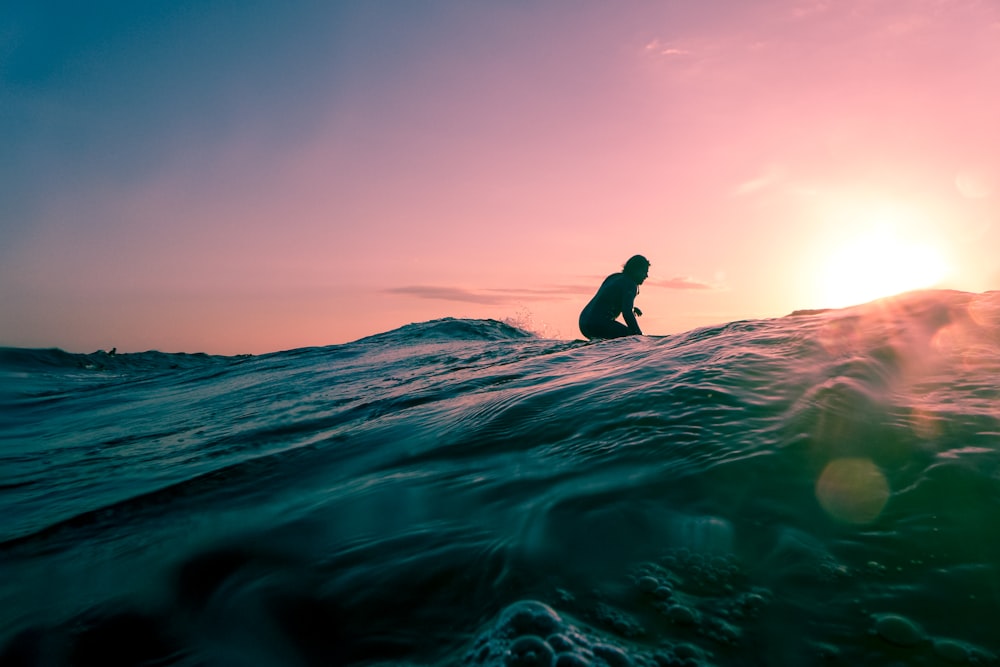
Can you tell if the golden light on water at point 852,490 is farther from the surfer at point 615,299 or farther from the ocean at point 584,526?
the surfer at point 615,299

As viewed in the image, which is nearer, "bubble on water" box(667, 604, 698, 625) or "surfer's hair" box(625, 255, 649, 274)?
"bubble on water" box(667, 604, 698, 625)

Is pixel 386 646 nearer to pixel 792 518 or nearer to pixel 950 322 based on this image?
pixel 792 518

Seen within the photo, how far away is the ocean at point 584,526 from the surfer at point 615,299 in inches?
249

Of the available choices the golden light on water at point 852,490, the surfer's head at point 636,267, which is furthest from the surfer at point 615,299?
the golden light on water at point 852,490

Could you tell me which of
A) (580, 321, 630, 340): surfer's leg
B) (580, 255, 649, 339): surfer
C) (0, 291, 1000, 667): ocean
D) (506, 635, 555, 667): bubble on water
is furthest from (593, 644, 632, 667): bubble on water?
(580, 255, 649, 339): surfer

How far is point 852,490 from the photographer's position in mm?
2184

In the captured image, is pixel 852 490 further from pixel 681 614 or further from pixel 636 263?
pixel 636 263

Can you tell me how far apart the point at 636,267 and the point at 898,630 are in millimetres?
10300

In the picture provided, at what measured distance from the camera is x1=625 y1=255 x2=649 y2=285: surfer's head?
37.1ft

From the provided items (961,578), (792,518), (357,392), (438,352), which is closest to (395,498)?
(792,518)

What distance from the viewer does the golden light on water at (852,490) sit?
2.04 m

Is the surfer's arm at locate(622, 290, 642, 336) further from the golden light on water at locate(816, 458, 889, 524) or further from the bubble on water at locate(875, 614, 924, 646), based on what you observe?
the bubble on water at locate(875, 614, 924, 646)

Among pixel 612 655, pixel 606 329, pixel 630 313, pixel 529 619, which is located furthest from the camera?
pixel 606 329

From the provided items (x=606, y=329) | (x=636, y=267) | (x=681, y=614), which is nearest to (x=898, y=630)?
(x=681, y=614)
